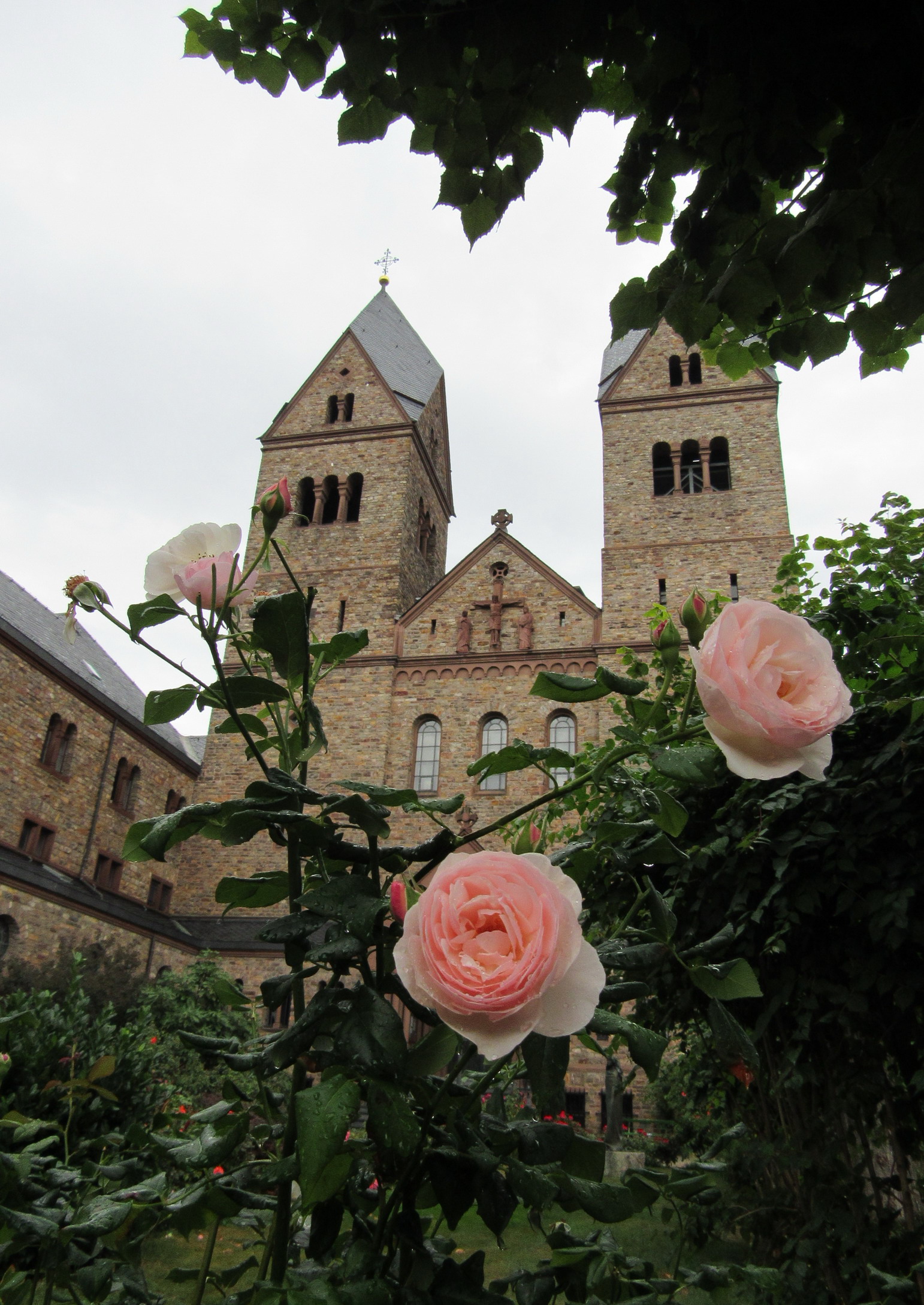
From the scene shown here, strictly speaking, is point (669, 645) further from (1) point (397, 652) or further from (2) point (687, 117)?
(1) point (397, 652)

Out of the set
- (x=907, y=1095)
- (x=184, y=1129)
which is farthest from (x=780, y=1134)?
(x=184, y=1129)

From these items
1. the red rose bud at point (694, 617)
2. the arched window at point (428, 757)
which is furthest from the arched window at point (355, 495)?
the red rose bud at point (694, 617)

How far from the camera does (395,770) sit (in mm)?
19422

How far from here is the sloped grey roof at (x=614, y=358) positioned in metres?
23.3

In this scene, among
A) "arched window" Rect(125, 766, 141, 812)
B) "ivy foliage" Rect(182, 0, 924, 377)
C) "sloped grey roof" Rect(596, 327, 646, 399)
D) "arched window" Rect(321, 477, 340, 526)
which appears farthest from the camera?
"arched window" Rect(321, 477, 340, 526)

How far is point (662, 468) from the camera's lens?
2200 cm

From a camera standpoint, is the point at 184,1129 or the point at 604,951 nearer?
the point at 604,951

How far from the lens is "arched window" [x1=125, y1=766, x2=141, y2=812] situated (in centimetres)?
2206

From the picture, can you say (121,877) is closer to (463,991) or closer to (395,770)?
(395,770)

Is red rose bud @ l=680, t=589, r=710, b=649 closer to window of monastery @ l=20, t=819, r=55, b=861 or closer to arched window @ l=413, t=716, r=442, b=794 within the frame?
arched window @ l=413, t=716, r=442, b=794

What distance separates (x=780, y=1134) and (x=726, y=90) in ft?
15.1

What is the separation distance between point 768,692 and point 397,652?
2003 centimetres

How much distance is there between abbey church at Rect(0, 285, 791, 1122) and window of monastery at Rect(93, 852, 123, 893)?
0.05 metres

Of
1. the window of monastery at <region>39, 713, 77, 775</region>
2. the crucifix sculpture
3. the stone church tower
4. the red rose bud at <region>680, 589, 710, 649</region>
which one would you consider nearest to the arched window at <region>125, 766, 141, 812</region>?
the stone church tower
